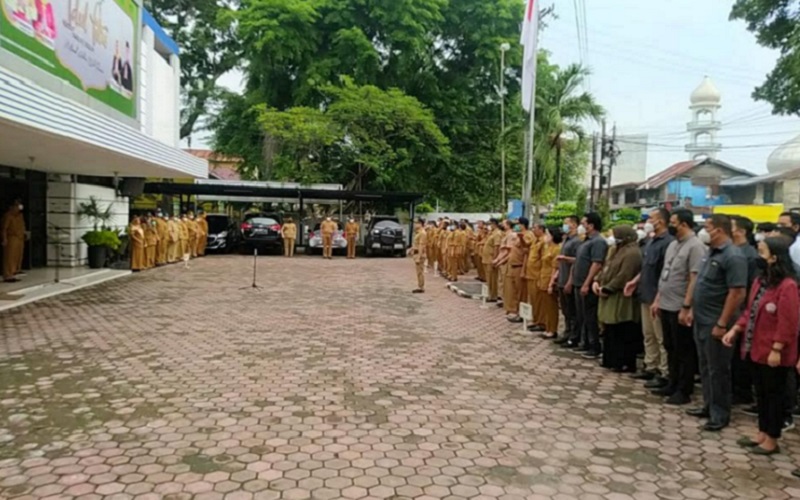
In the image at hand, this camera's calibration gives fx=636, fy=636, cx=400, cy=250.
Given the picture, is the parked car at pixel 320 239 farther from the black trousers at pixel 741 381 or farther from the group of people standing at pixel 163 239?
the black trousers at pixel 741 381

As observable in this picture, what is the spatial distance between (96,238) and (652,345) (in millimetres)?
13851

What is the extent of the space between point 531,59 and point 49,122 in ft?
34.0

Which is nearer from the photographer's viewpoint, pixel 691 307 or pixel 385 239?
pixel 691 307

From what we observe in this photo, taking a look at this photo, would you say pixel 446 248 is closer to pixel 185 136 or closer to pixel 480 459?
pixel 480 459

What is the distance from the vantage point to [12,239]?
1295cm

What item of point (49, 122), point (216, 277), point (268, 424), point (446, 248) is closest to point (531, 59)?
point (446, 248)

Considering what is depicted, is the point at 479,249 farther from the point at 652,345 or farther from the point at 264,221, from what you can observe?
the point at 264,221

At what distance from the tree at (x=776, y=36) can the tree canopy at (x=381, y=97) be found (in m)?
6.72

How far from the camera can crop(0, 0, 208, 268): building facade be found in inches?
363

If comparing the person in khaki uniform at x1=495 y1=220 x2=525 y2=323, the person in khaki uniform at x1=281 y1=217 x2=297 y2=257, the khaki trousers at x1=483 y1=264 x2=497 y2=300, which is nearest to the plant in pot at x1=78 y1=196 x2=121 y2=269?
the person in khaki uniform at x1=281 y1=217 x2=297 y2=257

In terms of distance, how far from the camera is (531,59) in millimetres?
14836

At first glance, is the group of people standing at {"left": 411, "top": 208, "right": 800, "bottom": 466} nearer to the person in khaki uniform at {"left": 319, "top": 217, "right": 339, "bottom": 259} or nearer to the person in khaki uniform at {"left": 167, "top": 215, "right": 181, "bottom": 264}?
the person in khaki uniform at {"left": 167, "top": 215, "right": 181, "bottom": 264}

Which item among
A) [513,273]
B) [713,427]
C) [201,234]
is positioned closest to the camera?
[713,427]

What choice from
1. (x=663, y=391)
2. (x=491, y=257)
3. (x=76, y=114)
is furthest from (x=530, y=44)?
(x=663, y=391)
